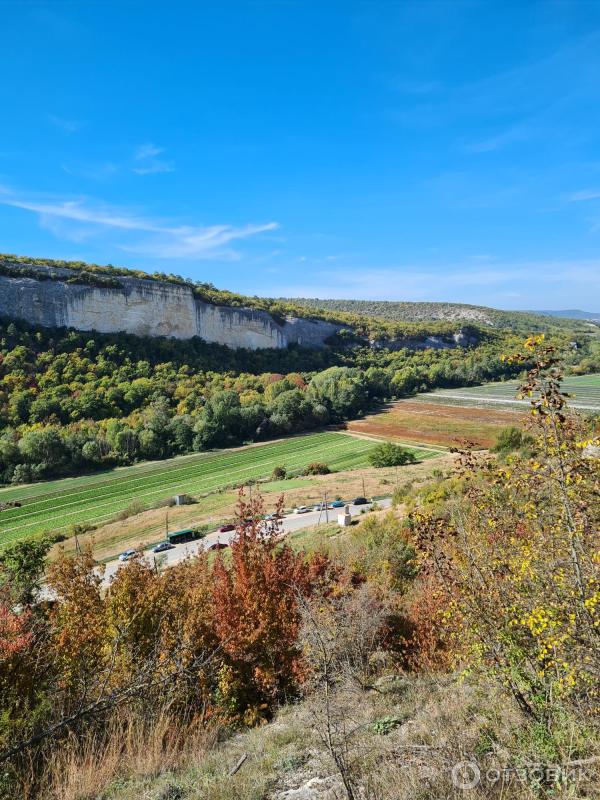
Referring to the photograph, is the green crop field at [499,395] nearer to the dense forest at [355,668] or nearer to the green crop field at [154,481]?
the green crop field at [154,481]

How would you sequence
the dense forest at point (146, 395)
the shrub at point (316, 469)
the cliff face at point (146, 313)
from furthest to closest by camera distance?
the cliff face at point (146, 313) < the dense forest at point (146, 395) < the shrub at point (316, 469)

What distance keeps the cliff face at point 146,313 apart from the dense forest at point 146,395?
2768mm

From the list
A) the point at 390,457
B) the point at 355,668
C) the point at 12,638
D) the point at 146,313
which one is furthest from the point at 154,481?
the point at 146,313

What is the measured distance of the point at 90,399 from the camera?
68.8 m

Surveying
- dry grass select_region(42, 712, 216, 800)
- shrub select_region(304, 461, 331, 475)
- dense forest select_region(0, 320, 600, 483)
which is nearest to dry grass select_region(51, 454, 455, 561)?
shrub select_region(304, 461, 331, 475)

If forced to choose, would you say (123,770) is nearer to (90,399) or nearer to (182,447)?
(182,447)

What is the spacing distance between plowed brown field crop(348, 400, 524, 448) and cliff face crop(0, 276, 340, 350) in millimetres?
44313

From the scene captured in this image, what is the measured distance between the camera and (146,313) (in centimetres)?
9350

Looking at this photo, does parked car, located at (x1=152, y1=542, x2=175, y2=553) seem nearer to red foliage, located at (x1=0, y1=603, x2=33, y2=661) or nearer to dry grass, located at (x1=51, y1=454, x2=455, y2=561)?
dry grass, located at (x1=51, y1=454, x2=455, y2=561)

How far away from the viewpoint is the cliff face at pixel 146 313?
78500 millimetres

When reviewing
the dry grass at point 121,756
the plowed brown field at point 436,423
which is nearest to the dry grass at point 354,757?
the dry grass at point 121,756

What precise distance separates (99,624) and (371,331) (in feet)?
413

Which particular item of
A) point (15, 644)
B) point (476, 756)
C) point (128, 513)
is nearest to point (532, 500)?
point (476, 756)

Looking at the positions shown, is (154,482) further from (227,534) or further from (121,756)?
(121,756)
